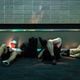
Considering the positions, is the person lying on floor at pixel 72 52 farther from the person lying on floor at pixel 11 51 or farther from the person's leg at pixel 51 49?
the person lying on floor at pixel 11 51

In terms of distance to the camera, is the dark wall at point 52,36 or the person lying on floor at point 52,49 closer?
the person lying on floor at point 52,49

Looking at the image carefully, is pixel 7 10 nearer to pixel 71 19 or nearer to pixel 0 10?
pixel 0 10

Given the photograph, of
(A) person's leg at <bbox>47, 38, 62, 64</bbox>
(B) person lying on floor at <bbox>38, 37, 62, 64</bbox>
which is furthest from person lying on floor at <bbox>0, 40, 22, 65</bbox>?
(A) person's leg at <bbox>47, 38, 62, 64</bbox>

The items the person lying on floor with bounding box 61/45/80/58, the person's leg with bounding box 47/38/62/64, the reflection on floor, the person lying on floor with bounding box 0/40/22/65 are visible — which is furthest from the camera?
the person lying on floor with bounding box 61/45/80/58

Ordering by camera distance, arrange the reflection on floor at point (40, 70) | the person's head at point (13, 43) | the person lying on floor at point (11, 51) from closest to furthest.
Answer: the reflection on floor at point (40, 70) → the person lying on floor at point (11, 51) → the person's head at point (13, 43)

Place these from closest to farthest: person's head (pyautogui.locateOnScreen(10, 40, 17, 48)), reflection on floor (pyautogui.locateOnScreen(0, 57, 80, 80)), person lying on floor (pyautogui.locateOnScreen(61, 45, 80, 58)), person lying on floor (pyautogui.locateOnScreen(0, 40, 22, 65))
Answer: reflection on floor (pyautogui.locateOnScreen(0, 57, 80, 80)) < person lying on floor (pyautogui.locateOnScreen(0, 40, 22, 65)) < person lying on floor (pyautogui.locateOnScreen(61, 45, 80, 58)) < person's head (pyautogui.locateOnScreen(10, 40, 17, 48))

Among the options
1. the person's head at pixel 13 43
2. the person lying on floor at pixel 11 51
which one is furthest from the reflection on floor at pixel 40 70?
the person's head at pixel 13 43

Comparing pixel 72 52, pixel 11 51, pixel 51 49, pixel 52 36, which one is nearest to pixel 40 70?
pixel 51 49

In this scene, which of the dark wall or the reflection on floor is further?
the dark wall

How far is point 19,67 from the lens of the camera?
2512 millimetres

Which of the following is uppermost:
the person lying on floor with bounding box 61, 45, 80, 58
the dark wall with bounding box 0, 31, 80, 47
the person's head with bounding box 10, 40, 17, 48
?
the dark wall with bounding box 0, 31, 80, 47

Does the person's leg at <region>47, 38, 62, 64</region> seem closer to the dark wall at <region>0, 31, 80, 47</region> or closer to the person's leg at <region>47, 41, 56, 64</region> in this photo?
the person's leg at <region>47, 41, 56, 64</region>

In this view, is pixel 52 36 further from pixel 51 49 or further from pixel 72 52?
pixel 51 49

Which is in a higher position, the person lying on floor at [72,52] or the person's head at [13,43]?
the person's head at [13,43]
